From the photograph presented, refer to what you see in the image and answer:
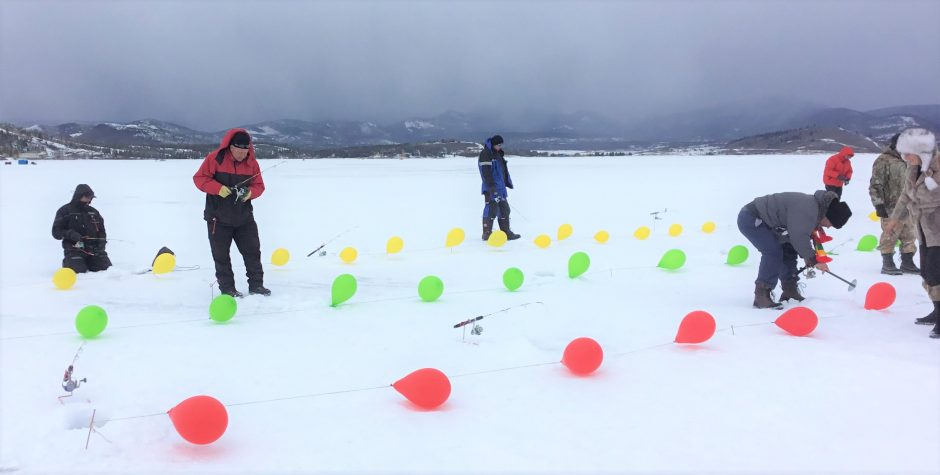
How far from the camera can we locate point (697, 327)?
410cm

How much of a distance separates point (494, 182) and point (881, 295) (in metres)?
5.58

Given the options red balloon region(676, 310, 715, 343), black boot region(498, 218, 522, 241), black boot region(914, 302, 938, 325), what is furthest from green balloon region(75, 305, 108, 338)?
black boot region(914, 302, 938, 325)

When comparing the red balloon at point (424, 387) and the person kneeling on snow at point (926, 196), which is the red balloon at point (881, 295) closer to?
the person kneeling on snow at point (926, 196)

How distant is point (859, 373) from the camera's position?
3629mm

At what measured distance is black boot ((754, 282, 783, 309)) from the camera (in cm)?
520

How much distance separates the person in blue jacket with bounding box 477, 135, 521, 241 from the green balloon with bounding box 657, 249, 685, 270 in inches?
123

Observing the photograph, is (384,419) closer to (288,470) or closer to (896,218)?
(288,470)

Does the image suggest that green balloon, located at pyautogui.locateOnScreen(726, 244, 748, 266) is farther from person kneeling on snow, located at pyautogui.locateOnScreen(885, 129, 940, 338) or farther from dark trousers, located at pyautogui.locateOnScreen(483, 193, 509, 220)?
dark trousers, located at pyautogui.locateOnScreen(483, 193, 509, 220)

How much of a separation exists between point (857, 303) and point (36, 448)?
6442mm

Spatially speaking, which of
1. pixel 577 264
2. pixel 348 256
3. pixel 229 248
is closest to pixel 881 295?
pixel 577 264

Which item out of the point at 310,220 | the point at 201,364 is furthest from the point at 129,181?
the point at 201,364

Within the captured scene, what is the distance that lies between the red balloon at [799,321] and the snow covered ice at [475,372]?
0.09m

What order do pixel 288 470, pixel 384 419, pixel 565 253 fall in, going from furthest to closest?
pixel 565 253
pixel 384 419
pixel 288 470

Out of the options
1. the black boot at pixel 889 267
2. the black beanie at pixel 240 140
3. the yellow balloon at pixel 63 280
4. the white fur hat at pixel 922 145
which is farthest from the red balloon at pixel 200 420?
the black boot at pixel 889 267
